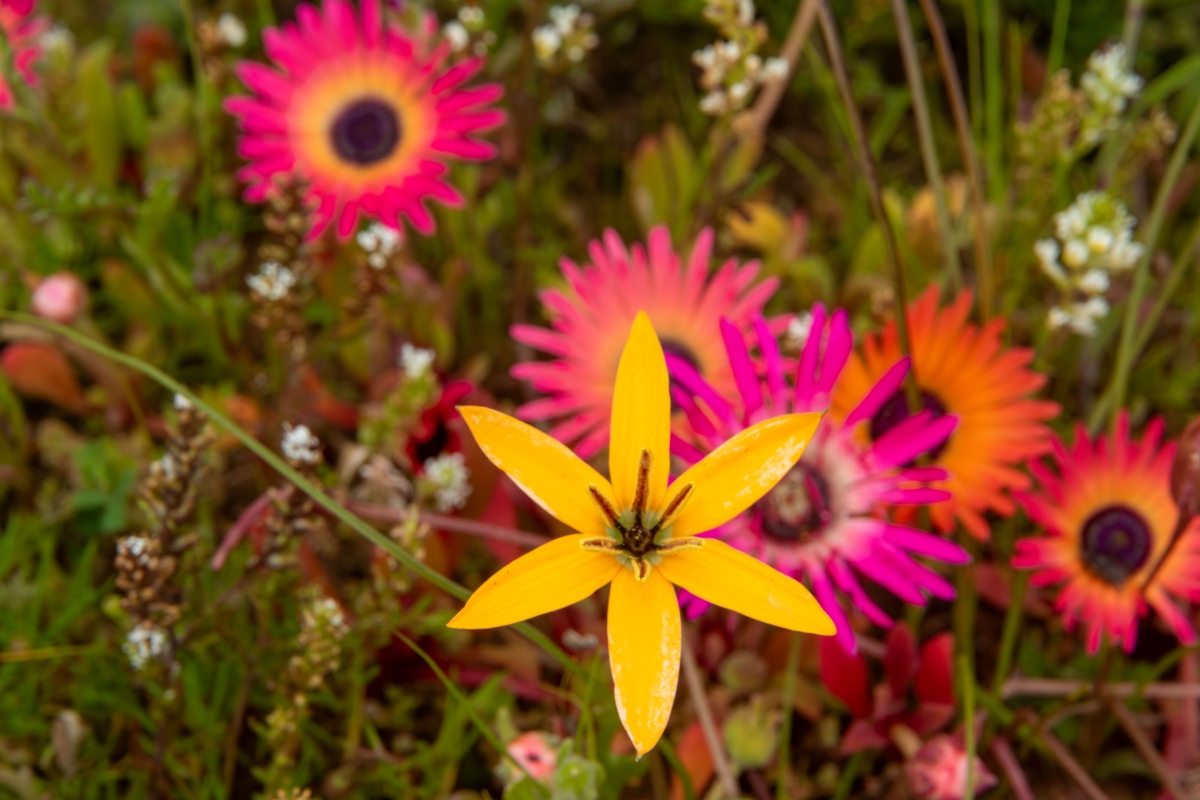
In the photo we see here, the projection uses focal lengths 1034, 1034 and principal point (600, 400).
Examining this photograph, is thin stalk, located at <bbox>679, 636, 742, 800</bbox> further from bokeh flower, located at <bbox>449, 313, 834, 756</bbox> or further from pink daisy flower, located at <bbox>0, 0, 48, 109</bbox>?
pink daisy flower, located at <bbox>0, 0, 48, 109</bbox>

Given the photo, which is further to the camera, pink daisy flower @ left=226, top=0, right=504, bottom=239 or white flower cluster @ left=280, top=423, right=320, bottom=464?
pink daisy flower @ left=226, top=0, right=504, bottom=239

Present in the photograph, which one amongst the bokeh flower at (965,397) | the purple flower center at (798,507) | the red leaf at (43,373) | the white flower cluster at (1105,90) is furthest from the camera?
the red leaf at (43,373)

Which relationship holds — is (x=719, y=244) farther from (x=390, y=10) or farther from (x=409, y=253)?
(x=390, y=10)

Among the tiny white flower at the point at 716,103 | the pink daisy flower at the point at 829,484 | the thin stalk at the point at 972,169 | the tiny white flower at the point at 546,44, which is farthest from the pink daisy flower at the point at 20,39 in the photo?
the thin stalk at the point at 972,169

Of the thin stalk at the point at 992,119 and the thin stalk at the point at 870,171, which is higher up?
the thin stalk at the point at 992,119

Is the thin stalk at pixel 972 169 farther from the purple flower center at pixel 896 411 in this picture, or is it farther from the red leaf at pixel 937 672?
the red leaf at pixel 937 672

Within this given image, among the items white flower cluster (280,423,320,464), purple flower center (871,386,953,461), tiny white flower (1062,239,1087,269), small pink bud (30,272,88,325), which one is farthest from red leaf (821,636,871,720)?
small pink bud (30,272,88,325)
